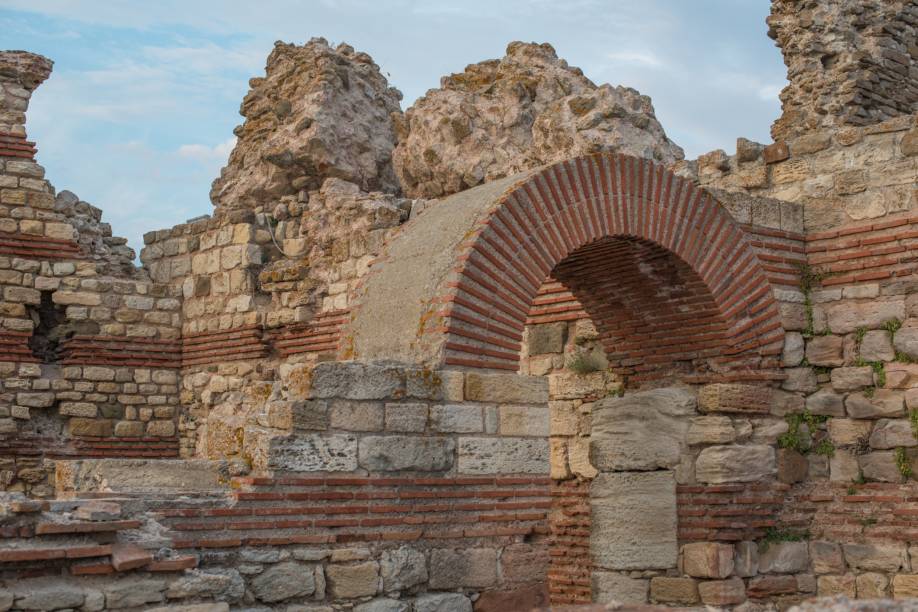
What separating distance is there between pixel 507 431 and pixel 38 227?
21.2 ft

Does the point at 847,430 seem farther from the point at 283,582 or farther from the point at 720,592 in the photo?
the point at 283,582

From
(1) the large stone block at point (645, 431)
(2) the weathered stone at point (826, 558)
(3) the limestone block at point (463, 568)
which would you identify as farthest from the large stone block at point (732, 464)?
(3) the limestone block at point (463, 568)

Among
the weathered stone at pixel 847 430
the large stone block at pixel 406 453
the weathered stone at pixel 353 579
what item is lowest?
the weathered stone at pixel 353 579

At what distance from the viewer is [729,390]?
26.3ft

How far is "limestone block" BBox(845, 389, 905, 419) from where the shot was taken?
7.85 meters

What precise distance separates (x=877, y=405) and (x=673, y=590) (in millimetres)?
1880

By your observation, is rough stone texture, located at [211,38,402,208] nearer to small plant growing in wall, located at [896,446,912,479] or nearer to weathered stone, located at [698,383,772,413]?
weathered stone, located at [698,383,772,413]

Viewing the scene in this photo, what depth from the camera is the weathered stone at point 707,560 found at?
25.5ft

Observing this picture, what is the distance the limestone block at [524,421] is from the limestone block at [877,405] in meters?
2.63

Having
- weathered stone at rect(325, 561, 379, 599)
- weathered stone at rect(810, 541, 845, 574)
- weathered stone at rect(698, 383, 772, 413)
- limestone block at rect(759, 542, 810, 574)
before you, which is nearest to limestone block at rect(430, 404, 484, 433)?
weathered stone at rect(325, 561, 379, 599)

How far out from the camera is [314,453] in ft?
19.5

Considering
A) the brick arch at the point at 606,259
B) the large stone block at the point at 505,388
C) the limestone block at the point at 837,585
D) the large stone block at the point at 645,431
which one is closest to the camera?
the large stone block at the point at 505,388

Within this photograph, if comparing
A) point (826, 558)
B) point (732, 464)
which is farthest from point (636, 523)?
point (826, 558)

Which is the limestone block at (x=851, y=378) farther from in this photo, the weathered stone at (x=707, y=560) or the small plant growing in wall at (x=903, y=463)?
the weathered stone at (x=707, y=560)
